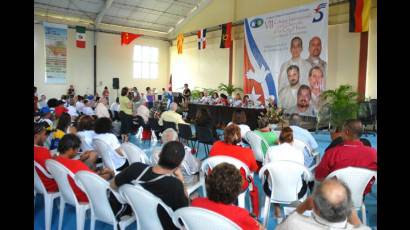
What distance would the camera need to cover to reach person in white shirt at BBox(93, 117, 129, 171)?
11.0ft

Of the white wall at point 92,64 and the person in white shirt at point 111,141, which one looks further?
the white wall at point 92,64

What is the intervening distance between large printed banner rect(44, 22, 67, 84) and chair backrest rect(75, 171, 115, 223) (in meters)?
12.5

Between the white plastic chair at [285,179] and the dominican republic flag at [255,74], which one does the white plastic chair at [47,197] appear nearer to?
the white plastic chair at [285,179]

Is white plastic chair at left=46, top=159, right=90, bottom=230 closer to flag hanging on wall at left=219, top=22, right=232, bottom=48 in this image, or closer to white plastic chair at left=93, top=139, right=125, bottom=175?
white plastic chair at left=93, top=139, right=125, bottom=175

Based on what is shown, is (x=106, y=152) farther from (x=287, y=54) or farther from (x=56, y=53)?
(x=56, y=53)

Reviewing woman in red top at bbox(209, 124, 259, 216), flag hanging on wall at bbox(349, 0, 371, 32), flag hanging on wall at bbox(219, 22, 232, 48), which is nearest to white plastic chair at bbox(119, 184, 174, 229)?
woman in red top at bbox(209, 124, 259, 216)

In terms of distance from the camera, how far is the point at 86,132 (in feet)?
12.7

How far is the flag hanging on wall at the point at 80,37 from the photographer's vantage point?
13258mm

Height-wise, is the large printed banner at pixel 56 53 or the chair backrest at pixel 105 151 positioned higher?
the large printed banner at pixel 56 53

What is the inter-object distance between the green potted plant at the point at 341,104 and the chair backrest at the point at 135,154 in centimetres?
627

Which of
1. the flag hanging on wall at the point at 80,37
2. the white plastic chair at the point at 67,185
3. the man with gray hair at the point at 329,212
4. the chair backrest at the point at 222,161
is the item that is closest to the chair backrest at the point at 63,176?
the white plastic chair at the point at 67,185

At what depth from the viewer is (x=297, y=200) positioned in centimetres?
263
